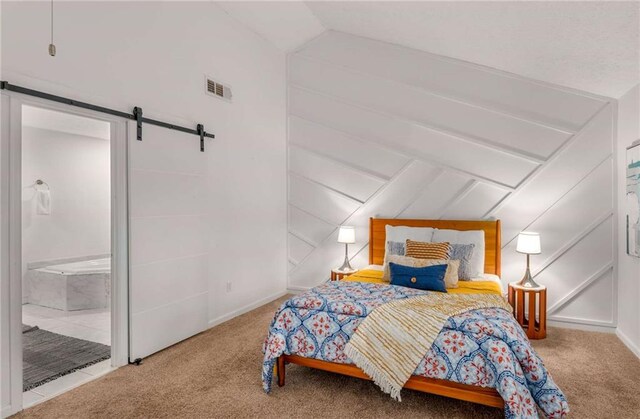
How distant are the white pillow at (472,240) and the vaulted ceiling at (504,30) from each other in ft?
5.57

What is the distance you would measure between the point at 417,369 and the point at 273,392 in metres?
0.98

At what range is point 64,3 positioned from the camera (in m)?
2.45

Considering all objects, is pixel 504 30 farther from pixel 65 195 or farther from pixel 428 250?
pixel 65 195

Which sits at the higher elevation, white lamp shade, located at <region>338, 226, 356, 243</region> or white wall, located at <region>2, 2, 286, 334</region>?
white wall, located at <region>2, 2, 286, 334</region>

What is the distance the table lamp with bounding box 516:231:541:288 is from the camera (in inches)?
138

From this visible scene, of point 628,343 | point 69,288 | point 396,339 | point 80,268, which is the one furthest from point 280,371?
point 80,268

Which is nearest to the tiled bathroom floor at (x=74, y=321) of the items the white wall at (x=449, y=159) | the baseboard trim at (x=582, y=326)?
the white wall at (x=449, y=159)

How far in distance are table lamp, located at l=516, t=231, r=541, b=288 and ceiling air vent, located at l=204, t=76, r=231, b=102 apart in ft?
10.9

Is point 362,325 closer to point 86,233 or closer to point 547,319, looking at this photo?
point 547,319

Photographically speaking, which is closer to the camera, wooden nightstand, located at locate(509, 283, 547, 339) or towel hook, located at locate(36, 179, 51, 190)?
wooden nightstand, located at locate(509, 283, 547, 339)

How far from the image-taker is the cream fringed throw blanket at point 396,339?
2.20 meters

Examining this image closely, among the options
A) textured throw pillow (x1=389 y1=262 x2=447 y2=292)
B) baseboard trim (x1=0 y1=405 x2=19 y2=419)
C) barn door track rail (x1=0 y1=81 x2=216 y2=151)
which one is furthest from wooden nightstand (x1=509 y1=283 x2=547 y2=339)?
baseboard trim (x1=0 y1=405 x2=19 y2=419)

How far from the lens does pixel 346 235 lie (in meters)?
4.38

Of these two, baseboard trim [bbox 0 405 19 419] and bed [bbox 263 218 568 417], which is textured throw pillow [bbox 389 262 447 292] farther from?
baseboard trim [bbox 0 405 19 419]
